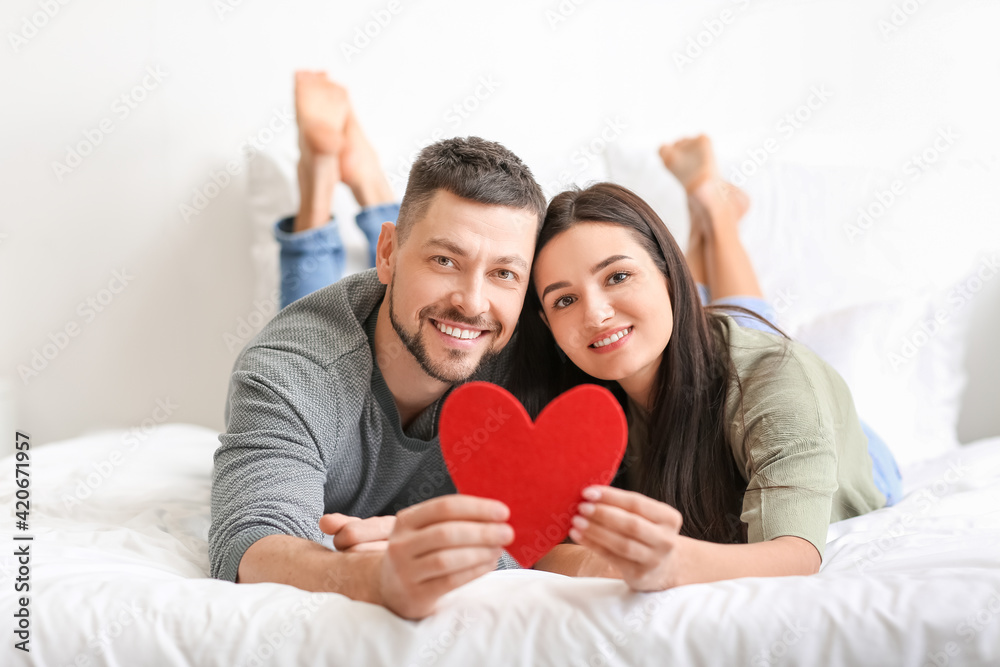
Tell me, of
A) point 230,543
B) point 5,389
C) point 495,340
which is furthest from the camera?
point 5,389

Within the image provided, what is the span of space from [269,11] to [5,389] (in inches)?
53.4

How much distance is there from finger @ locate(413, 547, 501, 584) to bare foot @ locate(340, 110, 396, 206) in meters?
1.50

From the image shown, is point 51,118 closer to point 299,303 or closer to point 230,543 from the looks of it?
point 299,303

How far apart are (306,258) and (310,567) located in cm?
121

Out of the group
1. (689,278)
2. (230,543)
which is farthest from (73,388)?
(689,278)

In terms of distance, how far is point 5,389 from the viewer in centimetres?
222

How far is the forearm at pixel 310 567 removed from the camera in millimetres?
855

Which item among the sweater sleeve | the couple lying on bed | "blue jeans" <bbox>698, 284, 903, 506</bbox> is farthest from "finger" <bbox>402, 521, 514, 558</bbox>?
"blue jeans" <bbox>698, 284, 903, 506</bbox>

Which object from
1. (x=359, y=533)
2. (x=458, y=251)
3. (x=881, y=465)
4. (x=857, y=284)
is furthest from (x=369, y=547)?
(x=857, y=284)

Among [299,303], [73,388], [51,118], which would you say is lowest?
[73,388]

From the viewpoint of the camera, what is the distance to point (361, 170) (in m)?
2.12

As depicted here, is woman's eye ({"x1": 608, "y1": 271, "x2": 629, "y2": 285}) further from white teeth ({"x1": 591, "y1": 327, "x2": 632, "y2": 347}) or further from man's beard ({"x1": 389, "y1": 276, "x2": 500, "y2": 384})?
man's beard ({"x1": 389, "y1": 276, "x2": 500, "y2": 384})

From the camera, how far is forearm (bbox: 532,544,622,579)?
1046 millimetres

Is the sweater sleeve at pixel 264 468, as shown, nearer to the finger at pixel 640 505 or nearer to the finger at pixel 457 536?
the finger at pixel 457 536
